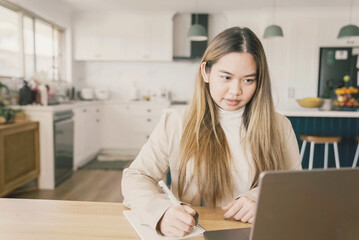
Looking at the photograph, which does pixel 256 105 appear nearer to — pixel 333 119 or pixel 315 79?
pixel 333 119

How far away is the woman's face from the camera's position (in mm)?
929

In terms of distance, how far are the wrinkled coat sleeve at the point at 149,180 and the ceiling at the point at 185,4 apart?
4170 mm

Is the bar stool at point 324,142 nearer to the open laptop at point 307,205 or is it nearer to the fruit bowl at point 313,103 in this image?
the fruit bowl at point 313,103

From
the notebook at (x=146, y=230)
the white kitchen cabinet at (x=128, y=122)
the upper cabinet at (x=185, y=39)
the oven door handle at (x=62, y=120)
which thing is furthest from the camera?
the upper cabinet at (x=185, y=39)

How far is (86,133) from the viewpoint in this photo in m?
4.72

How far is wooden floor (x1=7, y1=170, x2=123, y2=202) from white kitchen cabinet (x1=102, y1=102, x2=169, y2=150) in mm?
1354

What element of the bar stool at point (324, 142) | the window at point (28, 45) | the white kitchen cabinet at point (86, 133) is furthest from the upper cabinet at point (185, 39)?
the bar stool at point (324, 142)

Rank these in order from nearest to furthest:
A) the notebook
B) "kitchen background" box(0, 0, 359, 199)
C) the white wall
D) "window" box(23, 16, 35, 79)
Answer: the notebook < "window" box(23, 16, 35, 79) < "kitchen background" box(0, 0, 359, 199) < the white wall

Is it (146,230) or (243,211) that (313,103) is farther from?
(146,230)

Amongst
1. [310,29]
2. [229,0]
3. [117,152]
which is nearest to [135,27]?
[229,0]

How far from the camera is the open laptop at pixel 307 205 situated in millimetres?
484

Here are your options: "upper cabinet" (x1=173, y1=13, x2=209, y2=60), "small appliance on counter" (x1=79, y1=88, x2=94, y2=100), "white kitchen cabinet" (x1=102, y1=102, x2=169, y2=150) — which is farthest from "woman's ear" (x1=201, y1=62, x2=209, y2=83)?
"small appliance on counter" (x1=79, y1=88, x2=94, y2=100)

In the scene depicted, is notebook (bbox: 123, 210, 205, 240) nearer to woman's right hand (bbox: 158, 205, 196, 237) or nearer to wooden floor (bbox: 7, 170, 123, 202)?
woman's right hand (bbox: 158, 205, 196, 237)

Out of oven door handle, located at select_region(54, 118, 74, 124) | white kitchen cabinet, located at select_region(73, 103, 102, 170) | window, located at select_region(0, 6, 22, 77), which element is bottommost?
white kitchen cabinet, located at select_region(73, 103, 102, 170)
